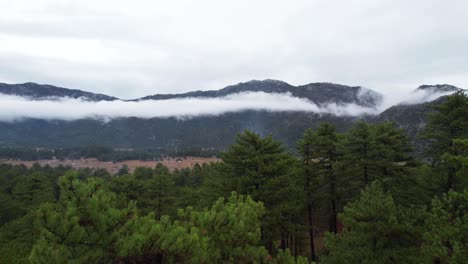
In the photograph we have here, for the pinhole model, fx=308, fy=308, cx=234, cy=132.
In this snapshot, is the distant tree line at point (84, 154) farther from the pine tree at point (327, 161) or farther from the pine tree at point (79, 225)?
the pine tree at point (79, 225)

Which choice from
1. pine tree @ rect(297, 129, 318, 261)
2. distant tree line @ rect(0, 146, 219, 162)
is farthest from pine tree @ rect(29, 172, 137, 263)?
distant tree line @ rect(0, 146, 219, 162)

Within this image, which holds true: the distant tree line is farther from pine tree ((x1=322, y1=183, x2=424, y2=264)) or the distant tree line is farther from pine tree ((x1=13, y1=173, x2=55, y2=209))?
pine tree ((x1=322, y1=183, x2=424, y2=264))

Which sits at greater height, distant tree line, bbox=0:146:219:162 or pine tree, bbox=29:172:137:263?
pine tree, bbox=29:172:137:263

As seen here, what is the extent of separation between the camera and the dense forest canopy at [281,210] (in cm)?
673

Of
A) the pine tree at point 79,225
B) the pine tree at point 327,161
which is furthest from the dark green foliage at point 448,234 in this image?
the pine tree at point 327,161

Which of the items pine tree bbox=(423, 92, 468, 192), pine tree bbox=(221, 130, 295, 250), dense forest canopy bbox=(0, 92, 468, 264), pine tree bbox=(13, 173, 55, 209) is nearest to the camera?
dense forest canopy bbox=(0, 92, 468, 264)

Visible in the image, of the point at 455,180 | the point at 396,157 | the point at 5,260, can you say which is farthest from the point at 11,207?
the point at 455,180

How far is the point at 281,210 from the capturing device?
16594 mm

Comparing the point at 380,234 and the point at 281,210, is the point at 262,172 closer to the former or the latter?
the point at 281,210

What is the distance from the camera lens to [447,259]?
28.1ft

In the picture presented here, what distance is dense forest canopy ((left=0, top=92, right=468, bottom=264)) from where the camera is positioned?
22.1 ft

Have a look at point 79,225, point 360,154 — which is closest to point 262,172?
point 360,154

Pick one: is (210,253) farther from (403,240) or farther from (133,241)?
(403,240)

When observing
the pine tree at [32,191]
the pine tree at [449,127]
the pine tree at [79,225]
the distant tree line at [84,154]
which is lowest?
the distant tree line at [84,154]
